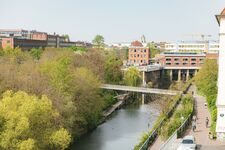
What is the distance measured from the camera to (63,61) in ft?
135

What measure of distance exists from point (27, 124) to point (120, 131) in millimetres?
18378

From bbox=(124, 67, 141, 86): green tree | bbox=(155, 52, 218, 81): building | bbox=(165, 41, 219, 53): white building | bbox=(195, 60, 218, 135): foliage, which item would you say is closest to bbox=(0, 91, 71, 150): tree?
bbox=(195, 60, 218, 135): foliage

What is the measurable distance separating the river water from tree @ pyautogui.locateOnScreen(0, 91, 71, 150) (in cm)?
768

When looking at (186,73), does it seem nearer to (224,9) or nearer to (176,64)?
(176,64)

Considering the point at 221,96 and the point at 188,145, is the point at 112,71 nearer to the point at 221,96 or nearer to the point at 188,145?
the point at 221,96

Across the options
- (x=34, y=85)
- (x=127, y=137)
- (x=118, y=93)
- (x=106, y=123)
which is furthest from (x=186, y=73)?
(x=34, y=85)

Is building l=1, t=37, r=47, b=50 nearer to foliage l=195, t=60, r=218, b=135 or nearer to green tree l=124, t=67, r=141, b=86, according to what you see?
green tree l=124, t=67, r=141, b=86

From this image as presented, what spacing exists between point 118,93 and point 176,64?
29.1 meters

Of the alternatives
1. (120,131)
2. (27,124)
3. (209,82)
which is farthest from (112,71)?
(27,124)

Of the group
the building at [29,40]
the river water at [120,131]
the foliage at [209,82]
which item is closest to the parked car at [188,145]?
the river water at [120,131]

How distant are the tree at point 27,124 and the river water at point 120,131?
768 cm

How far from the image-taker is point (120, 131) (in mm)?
40688

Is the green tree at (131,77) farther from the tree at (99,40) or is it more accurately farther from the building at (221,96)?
the tree at (99,40)

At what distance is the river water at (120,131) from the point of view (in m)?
34.8
